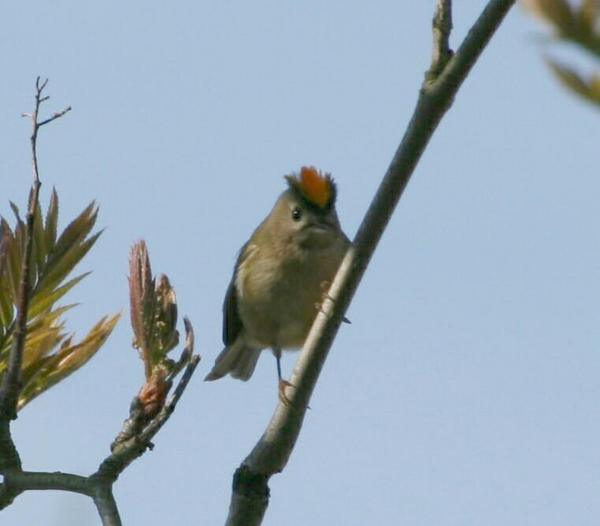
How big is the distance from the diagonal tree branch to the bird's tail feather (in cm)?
511

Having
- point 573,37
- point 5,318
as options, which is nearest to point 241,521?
point 5,318

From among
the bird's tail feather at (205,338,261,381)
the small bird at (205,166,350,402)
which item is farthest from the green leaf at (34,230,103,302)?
the bird's tail feather at (205,338,261,381)

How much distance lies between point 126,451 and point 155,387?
0.45 feet

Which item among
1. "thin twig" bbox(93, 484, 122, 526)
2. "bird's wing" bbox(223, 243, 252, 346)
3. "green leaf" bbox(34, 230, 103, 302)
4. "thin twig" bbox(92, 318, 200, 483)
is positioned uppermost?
"bird's wing" bbox(223, 243, 252, 346)

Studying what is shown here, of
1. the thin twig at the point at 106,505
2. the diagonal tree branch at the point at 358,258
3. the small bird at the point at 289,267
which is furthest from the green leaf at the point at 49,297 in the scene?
the small bird at the point at 289,267

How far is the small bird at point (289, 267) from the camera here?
6.07 meters

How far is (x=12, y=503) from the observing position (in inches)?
72.2

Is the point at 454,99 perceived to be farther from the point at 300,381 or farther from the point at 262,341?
the point at 262,341

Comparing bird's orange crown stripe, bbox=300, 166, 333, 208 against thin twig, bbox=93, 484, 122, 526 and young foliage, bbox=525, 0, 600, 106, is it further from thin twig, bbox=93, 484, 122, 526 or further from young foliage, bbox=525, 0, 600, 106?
young foliage, bbox=525, 0, 600, 106

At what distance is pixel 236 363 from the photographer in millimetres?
7309

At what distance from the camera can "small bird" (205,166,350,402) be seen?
6070mm

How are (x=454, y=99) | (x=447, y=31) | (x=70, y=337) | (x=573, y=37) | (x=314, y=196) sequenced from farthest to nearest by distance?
(x=314, y=196) < (x=70, y=337) < (x=447, y=31) < (x=454, y=99) < (x=573, y=37)

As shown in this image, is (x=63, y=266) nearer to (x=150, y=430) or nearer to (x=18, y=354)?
(x=18, y=354)

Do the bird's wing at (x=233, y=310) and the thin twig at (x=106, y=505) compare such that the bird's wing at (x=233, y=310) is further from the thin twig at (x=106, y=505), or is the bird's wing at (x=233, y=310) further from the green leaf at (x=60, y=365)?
the thin twig at (x=106, y=505)
